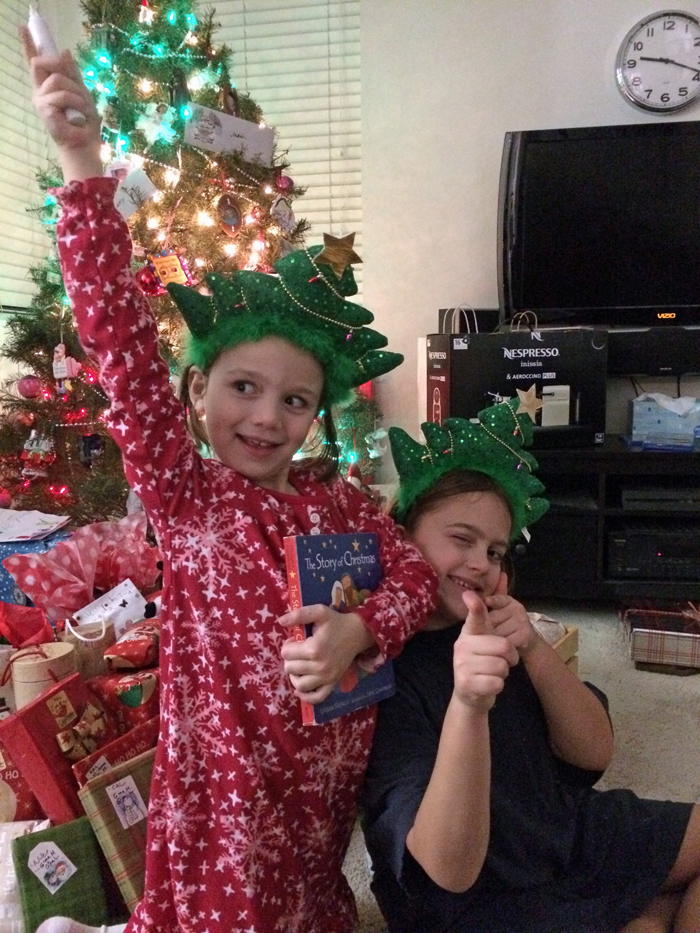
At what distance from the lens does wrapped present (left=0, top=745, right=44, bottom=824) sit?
1.06m

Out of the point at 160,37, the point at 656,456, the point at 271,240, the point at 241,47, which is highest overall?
the point at 241,47

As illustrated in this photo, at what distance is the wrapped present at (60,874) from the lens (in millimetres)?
1001

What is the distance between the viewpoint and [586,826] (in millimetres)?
854

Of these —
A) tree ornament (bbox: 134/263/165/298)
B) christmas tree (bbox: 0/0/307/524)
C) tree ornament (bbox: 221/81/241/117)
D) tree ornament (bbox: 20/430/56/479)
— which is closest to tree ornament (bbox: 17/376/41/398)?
christmas tree (bbox: 0/0/307/524)

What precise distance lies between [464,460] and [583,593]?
1.54 metres

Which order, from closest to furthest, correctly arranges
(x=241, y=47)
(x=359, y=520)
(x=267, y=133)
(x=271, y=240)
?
(x=359, y=520) → (x=267, y=133) → (x=271, y=240) → (x=241, y=47)

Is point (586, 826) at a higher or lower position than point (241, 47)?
lower

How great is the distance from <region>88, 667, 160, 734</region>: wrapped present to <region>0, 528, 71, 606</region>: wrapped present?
0.66 meters

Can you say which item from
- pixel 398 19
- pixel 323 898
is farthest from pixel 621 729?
pixel 398 19

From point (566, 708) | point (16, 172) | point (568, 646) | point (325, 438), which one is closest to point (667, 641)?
point (568, 646)

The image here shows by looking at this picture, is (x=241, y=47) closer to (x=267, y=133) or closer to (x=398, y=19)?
(x=398, y=19)

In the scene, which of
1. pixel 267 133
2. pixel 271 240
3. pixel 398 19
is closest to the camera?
pixel 267 133

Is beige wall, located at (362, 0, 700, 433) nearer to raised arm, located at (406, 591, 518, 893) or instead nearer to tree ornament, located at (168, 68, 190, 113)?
tree ornament, located at (168, 68, 190, 113)

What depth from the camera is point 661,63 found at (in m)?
2.55
